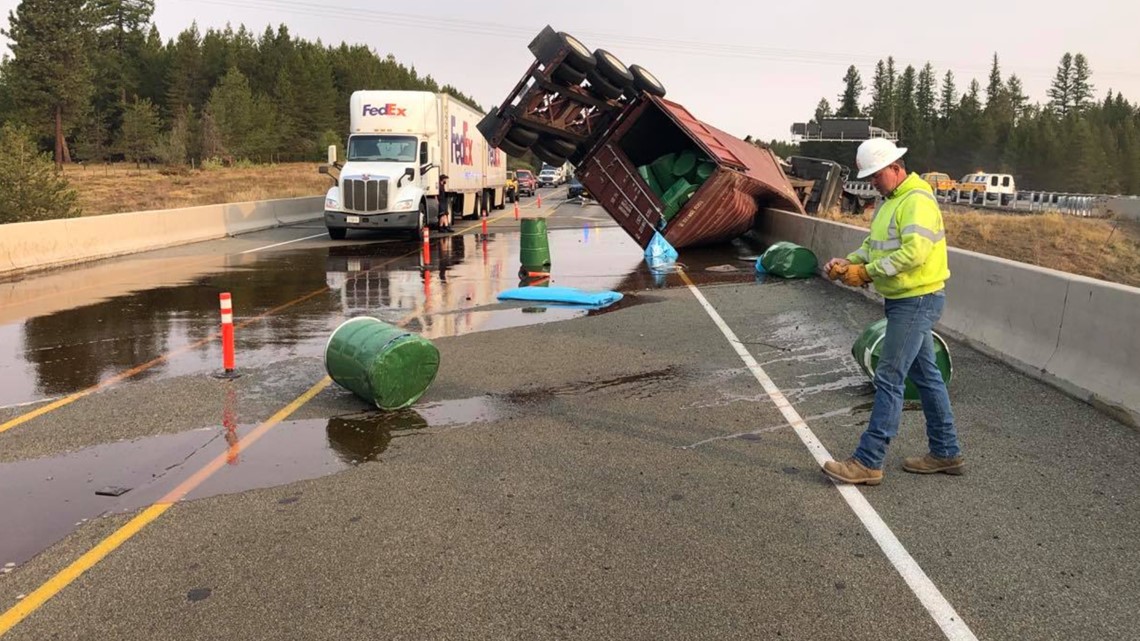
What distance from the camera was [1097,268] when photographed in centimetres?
2375

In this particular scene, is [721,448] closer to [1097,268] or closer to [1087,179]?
[1097,268]

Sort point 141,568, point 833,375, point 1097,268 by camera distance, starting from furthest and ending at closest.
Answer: point 1097,268 < point 833,375 < point 141,568

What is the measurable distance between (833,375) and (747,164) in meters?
11.9

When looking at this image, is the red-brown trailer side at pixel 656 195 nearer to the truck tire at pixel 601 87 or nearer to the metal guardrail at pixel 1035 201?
the truck tire at pixel 601 87

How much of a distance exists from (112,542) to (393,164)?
19914mm

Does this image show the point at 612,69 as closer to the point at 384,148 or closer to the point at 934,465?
the point at 384,148

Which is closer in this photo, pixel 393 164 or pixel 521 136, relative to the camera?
pixel 521 136

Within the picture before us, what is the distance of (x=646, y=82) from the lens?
56.0 ft

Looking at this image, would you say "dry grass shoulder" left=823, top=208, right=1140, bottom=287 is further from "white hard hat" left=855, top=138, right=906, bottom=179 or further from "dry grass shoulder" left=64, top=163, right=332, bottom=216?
"dry grass shoulder" left=64, top=163, right=332, bottom=216

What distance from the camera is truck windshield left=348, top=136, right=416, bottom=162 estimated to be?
23.7 meters

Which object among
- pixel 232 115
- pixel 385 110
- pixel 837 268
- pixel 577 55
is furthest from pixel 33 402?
pixel 232 115

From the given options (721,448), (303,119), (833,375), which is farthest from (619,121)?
(303,119)

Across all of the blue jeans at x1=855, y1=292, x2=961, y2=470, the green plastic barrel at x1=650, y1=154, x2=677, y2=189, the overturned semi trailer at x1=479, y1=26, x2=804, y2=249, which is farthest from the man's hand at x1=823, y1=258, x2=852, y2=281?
the green plastic barrel at x1=650, y1=154, x2=677, y2=189

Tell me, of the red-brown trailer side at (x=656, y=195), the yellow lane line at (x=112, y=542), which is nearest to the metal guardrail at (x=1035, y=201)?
the red-brown trailer side at (x=656, y=195)
